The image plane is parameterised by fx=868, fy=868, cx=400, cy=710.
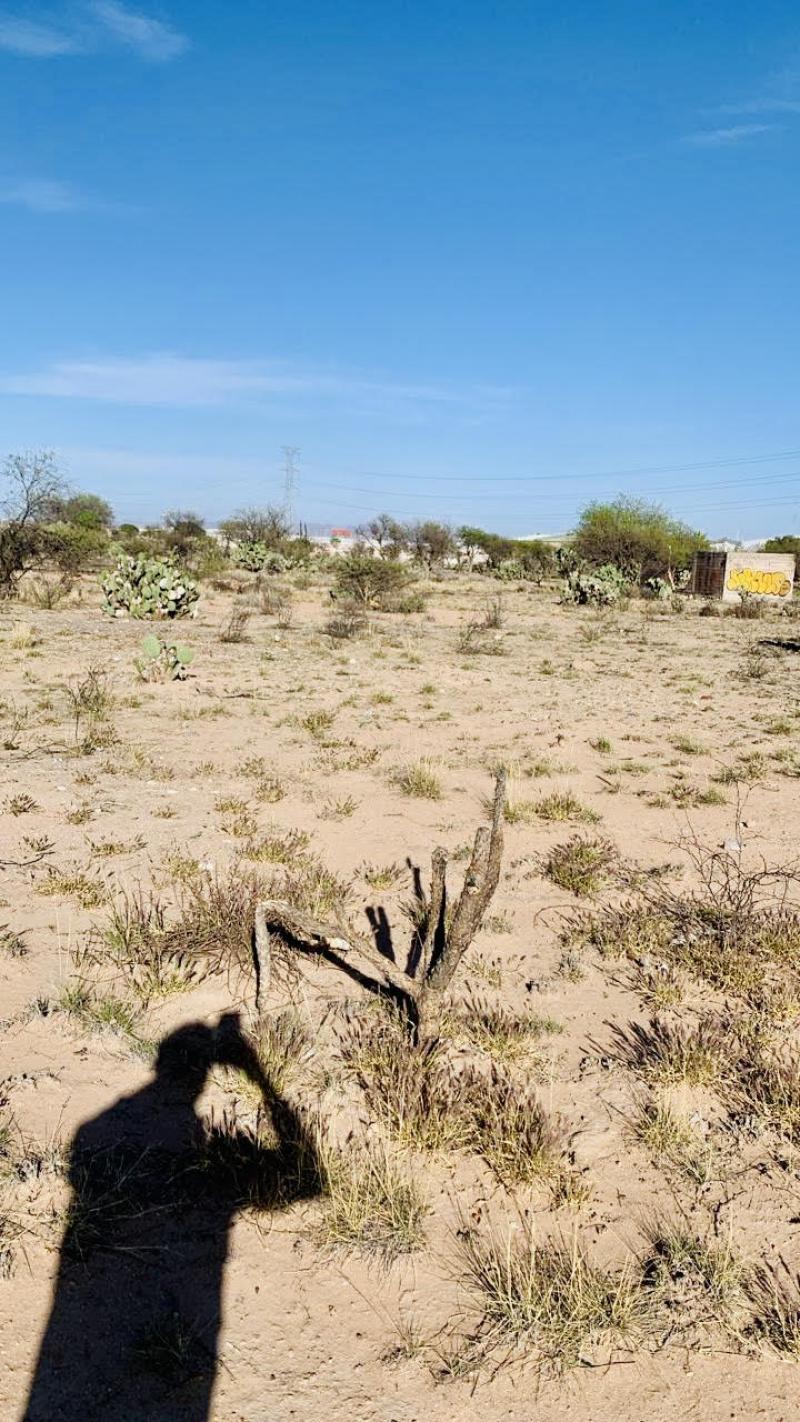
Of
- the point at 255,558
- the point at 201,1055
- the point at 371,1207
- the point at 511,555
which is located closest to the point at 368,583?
the point at 255,558

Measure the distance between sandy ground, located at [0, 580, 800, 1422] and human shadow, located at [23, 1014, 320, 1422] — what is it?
5 centimetres

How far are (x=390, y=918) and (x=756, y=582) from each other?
32.5 metres

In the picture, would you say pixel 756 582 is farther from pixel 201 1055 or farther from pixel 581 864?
pixel 201 1055

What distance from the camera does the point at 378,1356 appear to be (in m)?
2.62

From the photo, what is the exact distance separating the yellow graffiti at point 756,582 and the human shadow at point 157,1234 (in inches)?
1325

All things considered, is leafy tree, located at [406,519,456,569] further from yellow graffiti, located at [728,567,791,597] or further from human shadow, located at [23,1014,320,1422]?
human shadow, located at [23,1014,320,1422]

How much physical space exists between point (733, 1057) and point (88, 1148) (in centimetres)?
281

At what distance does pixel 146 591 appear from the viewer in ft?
65.5

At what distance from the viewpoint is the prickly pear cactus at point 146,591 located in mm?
20062

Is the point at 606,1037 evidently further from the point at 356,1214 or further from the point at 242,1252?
the point at 242,1252

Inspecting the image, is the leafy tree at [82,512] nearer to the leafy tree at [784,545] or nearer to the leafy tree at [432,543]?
the leafy tree at [432,543]

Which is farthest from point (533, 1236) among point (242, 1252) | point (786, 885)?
point (786, 885)

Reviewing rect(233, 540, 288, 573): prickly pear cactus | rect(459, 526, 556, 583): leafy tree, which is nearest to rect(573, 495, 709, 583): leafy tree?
rect(459, 526, 556, 583): leafy tree

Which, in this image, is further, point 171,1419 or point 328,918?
point 328,918
